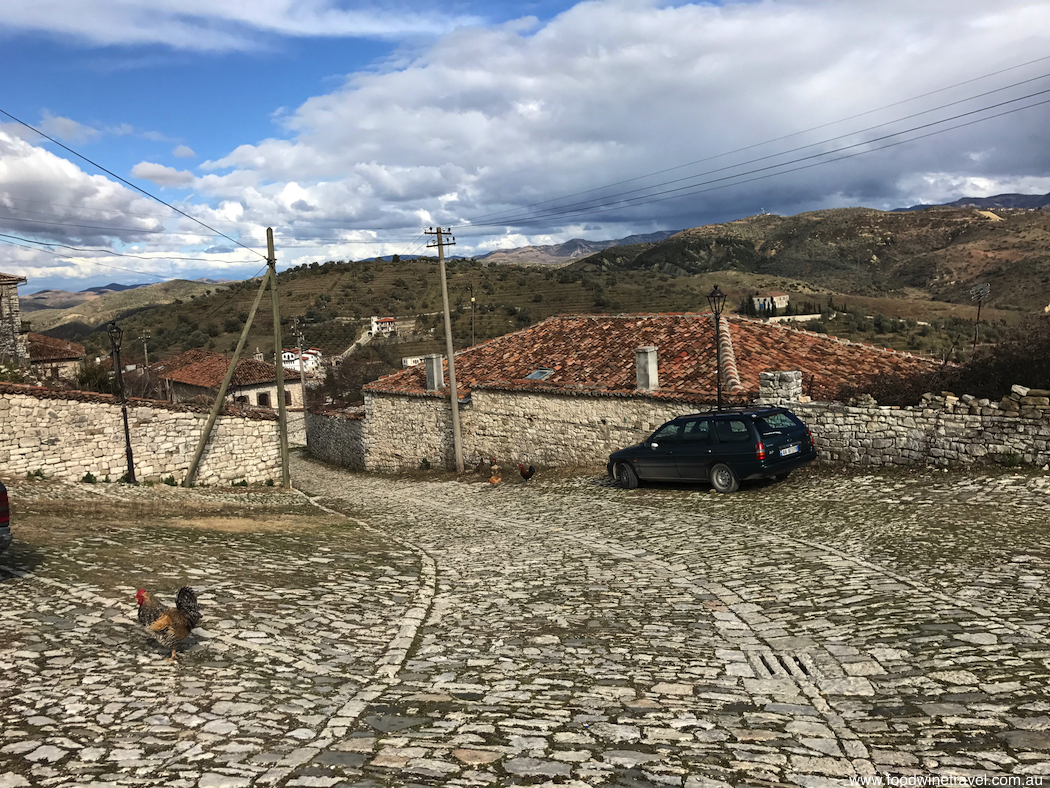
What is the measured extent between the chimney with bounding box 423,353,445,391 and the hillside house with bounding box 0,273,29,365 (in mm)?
23914

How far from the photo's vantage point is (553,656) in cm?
678

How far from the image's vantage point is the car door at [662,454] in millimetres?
16328

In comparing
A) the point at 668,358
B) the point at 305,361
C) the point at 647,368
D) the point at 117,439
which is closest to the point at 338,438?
the point at 117,439

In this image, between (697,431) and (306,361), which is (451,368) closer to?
(697,431)

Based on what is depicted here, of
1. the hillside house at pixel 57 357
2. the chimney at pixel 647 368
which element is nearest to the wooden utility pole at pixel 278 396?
the chimney at pixel 647 368

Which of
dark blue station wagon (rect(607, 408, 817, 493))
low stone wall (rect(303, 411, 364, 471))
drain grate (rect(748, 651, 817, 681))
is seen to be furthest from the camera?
low stone wall (rect(303, 411, 364, 471))

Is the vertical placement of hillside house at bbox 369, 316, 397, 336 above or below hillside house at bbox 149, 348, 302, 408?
above

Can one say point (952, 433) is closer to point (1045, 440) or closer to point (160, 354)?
point (1045, 440)

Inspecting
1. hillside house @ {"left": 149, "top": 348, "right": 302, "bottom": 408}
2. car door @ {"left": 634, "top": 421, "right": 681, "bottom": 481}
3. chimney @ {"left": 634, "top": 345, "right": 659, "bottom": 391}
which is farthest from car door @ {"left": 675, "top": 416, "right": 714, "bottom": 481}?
hillside house @ {"left": 149, "top": 348, "right": 302, "bottom": 408}

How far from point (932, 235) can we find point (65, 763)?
323ft

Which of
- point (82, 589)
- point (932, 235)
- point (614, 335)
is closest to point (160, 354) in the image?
point (614, 335)

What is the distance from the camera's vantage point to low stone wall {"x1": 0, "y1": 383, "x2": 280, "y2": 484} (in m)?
17.1

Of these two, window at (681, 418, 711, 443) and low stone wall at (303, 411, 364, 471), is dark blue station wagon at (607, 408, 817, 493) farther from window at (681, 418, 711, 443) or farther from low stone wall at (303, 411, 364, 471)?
low stone wall at (303, 411, 364, 471)

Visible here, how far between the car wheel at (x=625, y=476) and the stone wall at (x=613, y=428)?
2.48 metres
